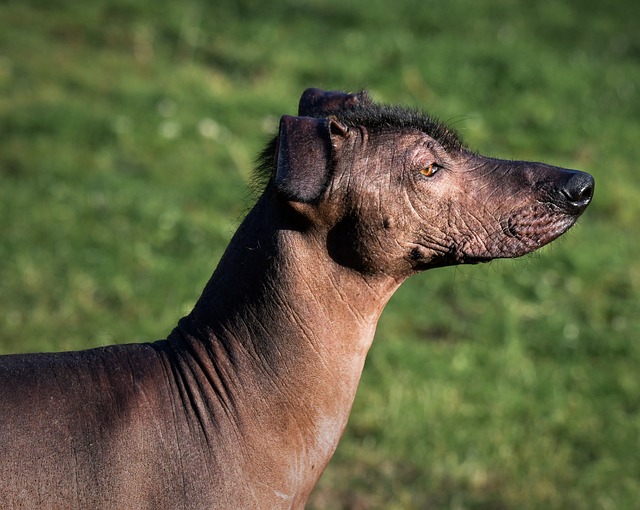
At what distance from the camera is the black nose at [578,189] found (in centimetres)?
426

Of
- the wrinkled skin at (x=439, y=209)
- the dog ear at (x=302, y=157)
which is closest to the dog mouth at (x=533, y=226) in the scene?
the wrinkled skin at (x=439, y=209)

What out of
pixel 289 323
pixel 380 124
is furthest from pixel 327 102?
pixel 289 323

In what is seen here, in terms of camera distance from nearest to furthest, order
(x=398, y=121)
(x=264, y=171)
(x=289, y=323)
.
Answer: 1. (x=289, y=323)
2. (x=398, y=121)
3. (x=264, y=171)

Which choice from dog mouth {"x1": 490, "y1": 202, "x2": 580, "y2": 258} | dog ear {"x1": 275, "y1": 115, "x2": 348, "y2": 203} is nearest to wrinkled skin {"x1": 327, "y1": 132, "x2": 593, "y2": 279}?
dog mouth {"x1": 490, "y1": 202, "x2": 580, "y2": 258}

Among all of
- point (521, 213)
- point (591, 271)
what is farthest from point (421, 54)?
point (521, 213)

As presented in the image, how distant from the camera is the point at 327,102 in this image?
4.68 meters

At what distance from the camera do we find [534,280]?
33.0ft

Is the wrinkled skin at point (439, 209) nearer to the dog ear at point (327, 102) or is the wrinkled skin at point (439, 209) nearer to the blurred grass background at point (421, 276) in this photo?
the dog ear at point (327, 102)

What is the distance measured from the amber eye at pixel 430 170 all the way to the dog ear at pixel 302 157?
0.44m

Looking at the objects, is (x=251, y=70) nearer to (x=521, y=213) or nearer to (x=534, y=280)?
(x=534, y=280)

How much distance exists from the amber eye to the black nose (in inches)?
19.5

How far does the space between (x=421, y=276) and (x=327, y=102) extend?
18.3 ft

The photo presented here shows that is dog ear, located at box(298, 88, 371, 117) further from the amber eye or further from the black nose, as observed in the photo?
the black nose

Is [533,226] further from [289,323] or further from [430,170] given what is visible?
[289,323]
